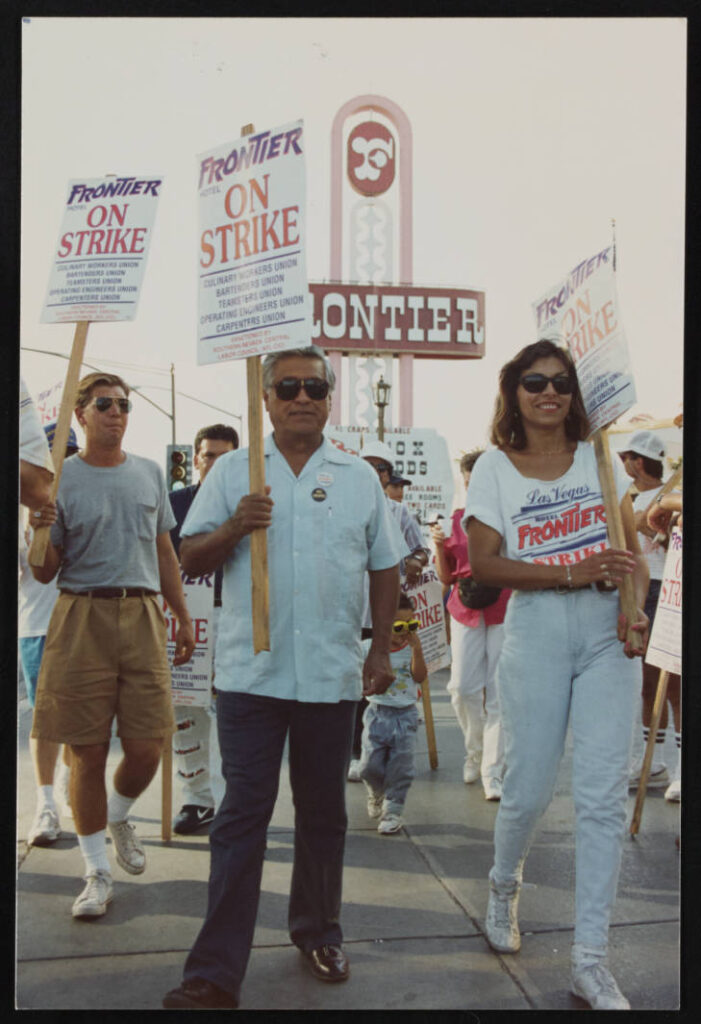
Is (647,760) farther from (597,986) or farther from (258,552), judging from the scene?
(258,552)

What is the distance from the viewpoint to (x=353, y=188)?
26.0m

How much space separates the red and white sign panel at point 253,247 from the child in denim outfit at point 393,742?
7.48 ft

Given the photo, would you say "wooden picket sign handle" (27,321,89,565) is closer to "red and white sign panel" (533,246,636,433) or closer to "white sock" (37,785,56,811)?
"white sock" (37,785,56,811)

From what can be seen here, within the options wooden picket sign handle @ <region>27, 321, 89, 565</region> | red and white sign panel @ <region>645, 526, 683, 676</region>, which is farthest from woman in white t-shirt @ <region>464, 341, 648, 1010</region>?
wooden picket sign handle @ <region>27, 321, 89, 565</region>

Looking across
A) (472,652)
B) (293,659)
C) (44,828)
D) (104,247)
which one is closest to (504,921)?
(293,659)

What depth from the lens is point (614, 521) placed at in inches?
146

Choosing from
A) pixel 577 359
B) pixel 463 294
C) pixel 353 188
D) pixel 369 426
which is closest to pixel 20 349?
pixel 577 359

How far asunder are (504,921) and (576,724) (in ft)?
2.65

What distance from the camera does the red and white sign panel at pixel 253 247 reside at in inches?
140

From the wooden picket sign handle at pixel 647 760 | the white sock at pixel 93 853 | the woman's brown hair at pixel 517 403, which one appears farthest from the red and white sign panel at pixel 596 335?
the white sock at pixel 93 853

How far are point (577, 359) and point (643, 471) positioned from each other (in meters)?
2.42

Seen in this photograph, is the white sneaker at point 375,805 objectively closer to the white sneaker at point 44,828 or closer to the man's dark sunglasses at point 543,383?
the white sneaker at point 44,828

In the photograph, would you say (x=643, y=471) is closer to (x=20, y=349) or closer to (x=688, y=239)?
(x=688, y=239)

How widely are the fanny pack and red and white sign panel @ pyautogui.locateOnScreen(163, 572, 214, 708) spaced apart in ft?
5.39
